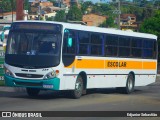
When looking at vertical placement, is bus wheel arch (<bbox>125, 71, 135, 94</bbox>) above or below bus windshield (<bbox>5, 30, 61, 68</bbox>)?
below

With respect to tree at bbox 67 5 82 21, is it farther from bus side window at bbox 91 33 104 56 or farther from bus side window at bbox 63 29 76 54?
bus side window at bbox 63 29 76 54

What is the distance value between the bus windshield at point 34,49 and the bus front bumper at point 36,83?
0.53m

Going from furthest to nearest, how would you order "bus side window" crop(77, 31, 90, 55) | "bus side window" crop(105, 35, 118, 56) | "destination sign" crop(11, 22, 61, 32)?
"bus side window" crop(105, 35, 118, 56) → "bus side window" crop(77, 31, 90, 55) → "destination sign" crop(11, 22, 61, 32)

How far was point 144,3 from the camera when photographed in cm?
11931

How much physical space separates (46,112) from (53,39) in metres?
5.43

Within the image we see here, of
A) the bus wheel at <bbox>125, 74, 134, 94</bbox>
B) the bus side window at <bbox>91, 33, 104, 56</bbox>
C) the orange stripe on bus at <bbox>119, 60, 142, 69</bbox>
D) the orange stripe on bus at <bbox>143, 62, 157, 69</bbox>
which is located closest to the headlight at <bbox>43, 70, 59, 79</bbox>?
the bus side window at <bbox>91, 33, 104, 56</bbox>

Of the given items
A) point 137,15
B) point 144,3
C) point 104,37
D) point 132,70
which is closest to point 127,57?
point 132,70

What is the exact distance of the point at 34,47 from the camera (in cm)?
2159

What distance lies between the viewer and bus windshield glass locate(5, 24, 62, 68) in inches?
842

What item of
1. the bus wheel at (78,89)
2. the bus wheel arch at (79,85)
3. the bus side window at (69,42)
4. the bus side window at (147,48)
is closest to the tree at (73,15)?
the bus side window at (147,48)

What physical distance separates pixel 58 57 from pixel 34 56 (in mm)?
851

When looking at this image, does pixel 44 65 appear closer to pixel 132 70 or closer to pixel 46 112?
pixel 46 112

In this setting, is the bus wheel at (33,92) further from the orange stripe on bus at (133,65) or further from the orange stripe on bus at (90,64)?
the orange stripe on bus at (133,65)

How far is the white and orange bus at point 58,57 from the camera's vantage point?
21.4 m
